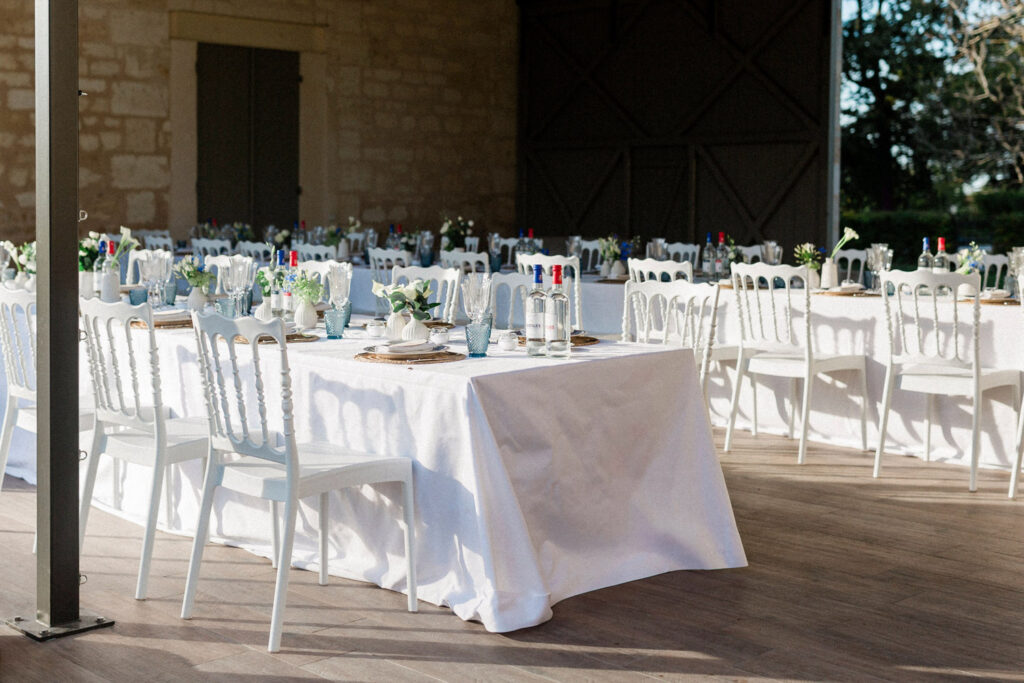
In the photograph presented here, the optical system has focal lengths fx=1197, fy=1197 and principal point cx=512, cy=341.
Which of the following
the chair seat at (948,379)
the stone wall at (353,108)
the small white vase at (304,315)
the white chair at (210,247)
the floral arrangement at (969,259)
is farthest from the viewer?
the stone wall at (353,108)

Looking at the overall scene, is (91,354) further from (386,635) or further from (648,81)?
(648,81)

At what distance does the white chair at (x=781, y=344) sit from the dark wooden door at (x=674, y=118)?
5.97 metres

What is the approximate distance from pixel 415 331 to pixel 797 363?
2.45 m

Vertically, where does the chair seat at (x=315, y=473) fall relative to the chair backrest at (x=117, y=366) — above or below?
below

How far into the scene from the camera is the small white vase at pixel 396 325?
14.2 ft

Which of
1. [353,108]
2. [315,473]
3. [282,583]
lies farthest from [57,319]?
[353,108]

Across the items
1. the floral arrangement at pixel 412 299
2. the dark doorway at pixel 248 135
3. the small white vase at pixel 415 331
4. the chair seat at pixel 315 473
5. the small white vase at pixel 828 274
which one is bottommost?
the chair seat at pixel 315 473

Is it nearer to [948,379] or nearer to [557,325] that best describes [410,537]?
[557,325]

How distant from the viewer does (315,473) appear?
3.54 meters

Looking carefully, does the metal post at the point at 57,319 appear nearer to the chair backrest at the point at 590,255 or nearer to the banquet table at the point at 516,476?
the banquet table at the point at 516,476

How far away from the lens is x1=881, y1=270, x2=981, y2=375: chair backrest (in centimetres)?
526

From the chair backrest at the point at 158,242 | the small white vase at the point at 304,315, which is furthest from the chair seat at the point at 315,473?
the chair backrest at the point at 158,242

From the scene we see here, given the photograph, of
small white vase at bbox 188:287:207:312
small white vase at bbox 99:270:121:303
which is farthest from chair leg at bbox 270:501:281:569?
small white vase at bbox 99:270:121:303

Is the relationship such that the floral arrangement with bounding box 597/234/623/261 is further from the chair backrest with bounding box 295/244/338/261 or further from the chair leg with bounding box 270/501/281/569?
the chair leg with bounding box 270/501/281/569
